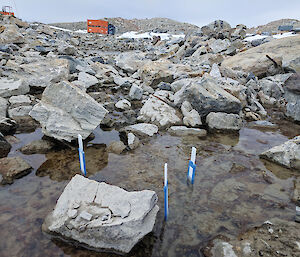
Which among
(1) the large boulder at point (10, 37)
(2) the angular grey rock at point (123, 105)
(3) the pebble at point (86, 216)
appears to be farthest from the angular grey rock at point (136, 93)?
(1) the large boulder at point (10, 37)

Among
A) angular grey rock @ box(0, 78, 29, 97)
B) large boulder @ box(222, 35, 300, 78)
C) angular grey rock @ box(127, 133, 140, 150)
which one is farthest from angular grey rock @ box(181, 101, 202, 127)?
large boulder @ box(222, 35, 300, 78)

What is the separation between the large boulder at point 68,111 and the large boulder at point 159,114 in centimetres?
206

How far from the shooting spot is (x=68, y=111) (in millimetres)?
5234

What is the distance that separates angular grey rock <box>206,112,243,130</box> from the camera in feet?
22.0

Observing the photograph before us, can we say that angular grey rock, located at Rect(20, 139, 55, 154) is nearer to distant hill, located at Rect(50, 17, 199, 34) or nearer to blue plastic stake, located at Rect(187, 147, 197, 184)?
blue plastic stake, located at Rect(187, 147, 197, 184)

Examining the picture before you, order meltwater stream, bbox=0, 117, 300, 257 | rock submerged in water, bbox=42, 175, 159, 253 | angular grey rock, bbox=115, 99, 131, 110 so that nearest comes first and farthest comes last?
rock submerged in water, bbox=42, 175, 159, 253
meltwater stream, bbox=0, 117, 300, 257
angular grey rock, bbox=115, 99, 131, 110

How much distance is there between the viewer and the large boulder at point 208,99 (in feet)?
23.0

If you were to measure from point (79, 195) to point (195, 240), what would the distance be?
1818 mm

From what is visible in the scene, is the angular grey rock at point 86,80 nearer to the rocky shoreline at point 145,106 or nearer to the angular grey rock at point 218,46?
the rocky shoreline at point 145,106

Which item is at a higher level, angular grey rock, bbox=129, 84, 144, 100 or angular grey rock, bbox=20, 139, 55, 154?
angular grey rock, bbox=129, 84, 144, 100

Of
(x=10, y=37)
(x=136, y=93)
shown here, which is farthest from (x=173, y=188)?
(x=10, y=37)

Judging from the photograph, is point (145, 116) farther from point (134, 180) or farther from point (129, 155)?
point (134, 180)

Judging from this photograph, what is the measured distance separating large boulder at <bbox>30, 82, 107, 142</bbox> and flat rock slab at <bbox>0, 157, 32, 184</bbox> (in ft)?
3.01

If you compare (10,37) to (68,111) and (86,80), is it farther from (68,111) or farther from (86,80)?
(68,111)
